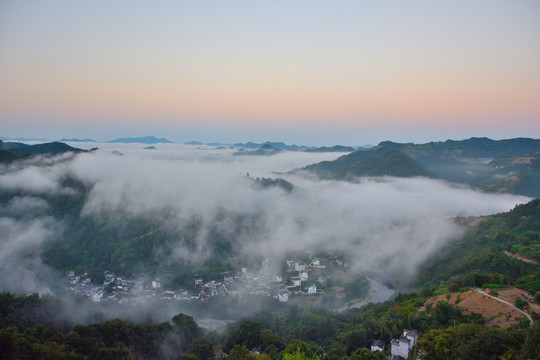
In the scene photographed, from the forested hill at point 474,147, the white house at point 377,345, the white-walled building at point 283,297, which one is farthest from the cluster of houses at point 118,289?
the forested hill at point 474,147

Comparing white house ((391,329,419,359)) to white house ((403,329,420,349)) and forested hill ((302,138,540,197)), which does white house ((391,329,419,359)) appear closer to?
white house ((403,329,420,349))

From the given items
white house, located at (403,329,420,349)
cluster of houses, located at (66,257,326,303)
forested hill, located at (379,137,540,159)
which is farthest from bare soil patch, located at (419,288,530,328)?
forested hill, located at (379,137,540,159)

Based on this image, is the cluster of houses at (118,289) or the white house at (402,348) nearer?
the white house at (402,348)

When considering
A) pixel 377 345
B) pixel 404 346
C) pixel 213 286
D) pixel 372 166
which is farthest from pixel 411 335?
pixel 372 166

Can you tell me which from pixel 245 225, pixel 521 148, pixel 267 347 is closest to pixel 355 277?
pixel 245 225

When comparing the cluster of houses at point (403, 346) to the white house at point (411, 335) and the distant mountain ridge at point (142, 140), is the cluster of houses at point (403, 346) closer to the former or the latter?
the white house at point (411, 335)

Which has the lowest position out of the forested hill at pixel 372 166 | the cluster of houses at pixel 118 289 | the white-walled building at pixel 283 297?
the white-walled building at pixel 283 297

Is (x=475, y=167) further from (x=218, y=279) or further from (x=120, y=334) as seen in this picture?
(x=120, y=334)

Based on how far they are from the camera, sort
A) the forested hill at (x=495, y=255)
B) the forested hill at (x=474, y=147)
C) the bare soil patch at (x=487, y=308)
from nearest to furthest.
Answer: the bare soil patch at (x=487, y=308) < the forested hill at (x=495, y=255) < the forested hill at (x=474, y=147)
